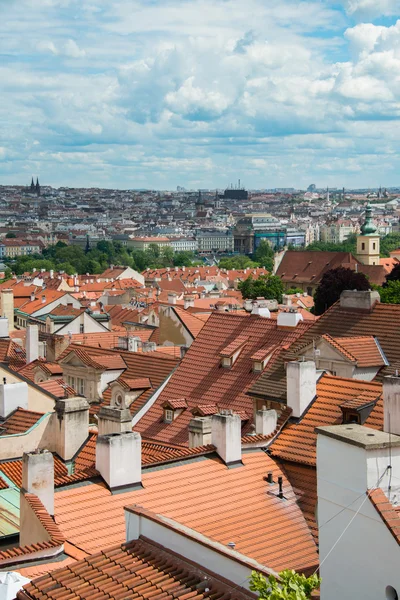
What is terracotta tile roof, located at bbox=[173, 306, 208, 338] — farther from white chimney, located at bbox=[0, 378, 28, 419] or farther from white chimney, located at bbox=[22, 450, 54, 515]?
white chimney, located at bbox=[22, 450, 54, 515]

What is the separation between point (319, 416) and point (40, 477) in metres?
6.25

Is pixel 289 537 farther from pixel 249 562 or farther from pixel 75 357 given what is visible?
pixel 75 357

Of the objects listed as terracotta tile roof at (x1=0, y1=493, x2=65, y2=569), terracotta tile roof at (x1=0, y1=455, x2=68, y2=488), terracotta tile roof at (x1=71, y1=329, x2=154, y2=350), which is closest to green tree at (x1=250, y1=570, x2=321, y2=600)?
terracotta tile roof at (x1=0, y1=493, x2=65, y2=569)

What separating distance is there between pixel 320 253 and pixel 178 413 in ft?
407

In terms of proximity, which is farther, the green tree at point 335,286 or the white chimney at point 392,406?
the green tree at point 335,286

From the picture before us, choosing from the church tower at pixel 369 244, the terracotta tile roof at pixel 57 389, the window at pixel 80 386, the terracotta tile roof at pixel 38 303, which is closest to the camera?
the terracotta tile roof at pixel 57 389

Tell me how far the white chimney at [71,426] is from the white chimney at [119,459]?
4.30 meters

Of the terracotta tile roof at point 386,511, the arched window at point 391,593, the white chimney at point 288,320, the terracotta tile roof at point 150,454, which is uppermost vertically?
the terracotta tile roof at point 386,511

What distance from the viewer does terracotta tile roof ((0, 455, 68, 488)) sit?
17.6 meters

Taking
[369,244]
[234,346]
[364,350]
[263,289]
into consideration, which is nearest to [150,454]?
[364,350]

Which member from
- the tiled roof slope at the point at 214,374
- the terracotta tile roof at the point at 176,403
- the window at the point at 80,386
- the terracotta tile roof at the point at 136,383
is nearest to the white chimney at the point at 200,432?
the tiled roof slope at the point at 214,374

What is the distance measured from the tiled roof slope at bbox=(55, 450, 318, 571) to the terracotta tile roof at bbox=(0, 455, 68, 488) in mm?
2707

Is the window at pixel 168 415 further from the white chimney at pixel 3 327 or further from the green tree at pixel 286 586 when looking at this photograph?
the white chimney at pixel 3 327

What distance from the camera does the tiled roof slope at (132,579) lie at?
1076 cm
